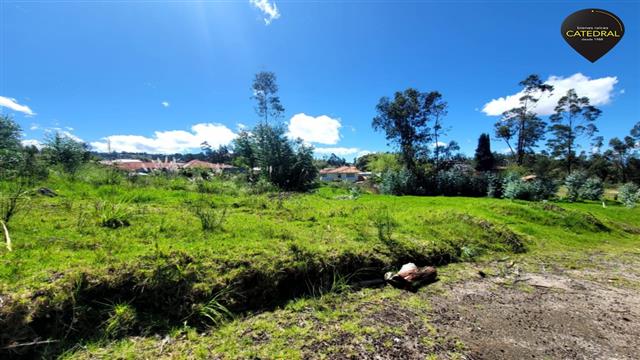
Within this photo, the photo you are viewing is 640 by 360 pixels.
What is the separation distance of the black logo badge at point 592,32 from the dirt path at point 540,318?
480 centimetres

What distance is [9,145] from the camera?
22.7 feet

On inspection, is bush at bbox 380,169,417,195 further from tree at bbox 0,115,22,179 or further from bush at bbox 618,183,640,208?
tree at bbox 0,115,22,179

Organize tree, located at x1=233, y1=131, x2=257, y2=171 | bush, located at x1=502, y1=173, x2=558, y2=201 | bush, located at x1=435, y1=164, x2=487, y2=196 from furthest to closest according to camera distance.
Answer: tree, located at x1=233, y1=131, x2=257, y2=171 < bush, located at x1=435, y1=164, x2=487, y2=196 < bush, located at x1=502, y1=173, x2=558, y2=201

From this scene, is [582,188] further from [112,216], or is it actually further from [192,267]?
[112,216]

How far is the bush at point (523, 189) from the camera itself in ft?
53.4

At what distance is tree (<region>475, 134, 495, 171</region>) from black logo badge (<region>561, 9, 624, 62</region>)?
38.1 meters

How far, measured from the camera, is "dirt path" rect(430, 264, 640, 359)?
7.48 feet

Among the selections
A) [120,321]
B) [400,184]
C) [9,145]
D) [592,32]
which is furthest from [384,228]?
[400,184]

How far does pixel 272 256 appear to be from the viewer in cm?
315

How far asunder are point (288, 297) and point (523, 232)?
21.2 ft

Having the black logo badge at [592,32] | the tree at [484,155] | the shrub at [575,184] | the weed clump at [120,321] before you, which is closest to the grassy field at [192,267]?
the weed clump at [120,321]

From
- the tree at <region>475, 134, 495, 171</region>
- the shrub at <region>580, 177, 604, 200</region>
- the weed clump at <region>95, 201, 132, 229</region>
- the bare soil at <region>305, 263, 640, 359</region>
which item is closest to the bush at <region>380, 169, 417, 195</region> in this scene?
the shrub at <region>580, 177, 604, 200</region>

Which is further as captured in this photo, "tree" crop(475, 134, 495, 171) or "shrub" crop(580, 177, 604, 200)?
"tree" crop(475, 134, 495, 171)

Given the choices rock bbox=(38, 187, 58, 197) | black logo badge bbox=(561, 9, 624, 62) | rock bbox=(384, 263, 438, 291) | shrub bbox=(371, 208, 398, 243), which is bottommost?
rock bbox=(384, 263, 438, 291)
